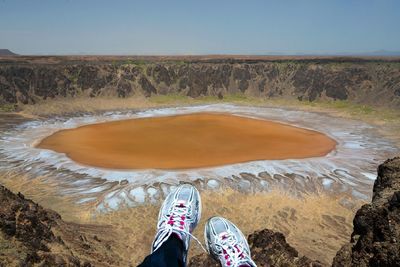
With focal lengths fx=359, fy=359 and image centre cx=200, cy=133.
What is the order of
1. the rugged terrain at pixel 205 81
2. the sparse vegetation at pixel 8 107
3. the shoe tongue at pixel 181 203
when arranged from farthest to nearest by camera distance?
1. the rugged terrain at pixel 205 81
2. the sparse vegetation at pixel 8 107
3. the shoe tongue at pixel 181 203

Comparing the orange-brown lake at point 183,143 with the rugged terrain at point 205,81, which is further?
the rugged terrain at point 205,81

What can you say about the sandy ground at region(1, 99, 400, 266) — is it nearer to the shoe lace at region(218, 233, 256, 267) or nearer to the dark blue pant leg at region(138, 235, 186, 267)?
the shoe lace at region(218, 233, 256, 267)

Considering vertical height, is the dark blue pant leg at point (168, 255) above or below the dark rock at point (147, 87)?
above

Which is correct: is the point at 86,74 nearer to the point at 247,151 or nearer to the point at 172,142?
the point at 172,142

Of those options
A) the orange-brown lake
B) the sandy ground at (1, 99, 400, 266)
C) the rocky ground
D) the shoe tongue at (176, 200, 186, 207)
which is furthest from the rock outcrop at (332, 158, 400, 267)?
the orange-brown lake

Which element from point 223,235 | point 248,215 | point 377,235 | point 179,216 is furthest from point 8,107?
point 377,235

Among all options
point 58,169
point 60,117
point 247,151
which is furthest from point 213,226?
point 60,117

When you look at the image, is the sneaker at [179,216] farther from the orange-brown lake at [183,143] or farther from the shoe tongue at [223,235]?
the orange-brown lake at [183,143]

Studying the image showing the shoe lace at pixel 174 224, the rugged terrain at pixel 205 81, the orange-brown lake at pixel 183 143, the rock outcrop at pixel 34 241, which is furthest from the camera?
the rugged terrain at pixel 205 81

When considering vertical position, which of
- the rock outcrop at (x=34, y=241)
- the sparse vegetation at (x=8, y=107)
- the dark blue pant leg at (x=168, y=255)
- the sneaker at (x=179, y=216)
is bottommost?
the sparse vegetation at (x=8, y=107)

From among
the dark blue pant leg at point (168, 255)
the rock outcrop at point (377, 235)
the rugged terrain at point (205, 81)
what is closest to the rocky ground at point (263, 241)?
the rock outcrop at point (377, 235)
